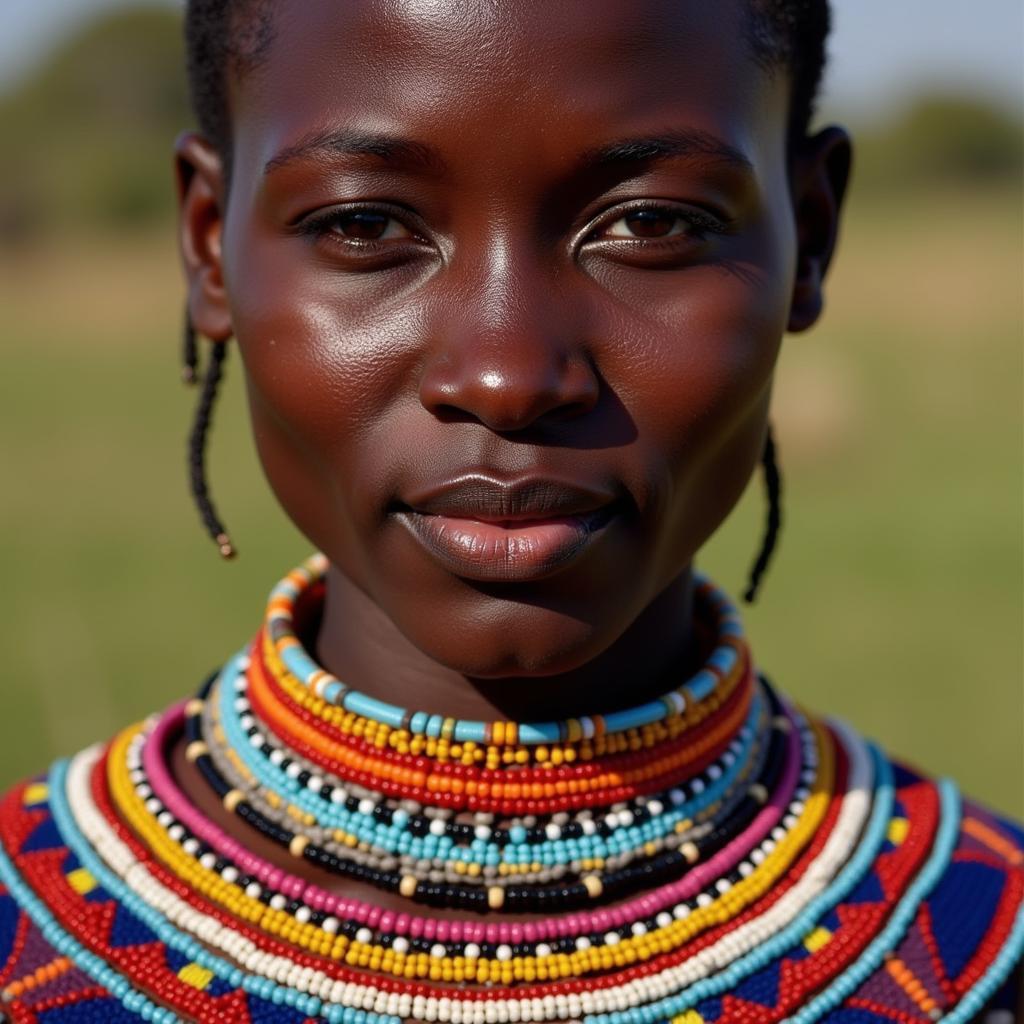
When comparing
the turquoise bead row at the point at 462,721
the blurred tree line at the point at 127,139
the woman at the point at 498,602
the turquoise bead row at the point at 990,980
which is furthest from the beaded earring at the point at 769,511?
the blurred tree line at the point at 127,139

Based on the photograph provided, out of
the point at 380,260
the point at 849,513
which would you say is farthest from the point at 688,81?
the point at 849,513

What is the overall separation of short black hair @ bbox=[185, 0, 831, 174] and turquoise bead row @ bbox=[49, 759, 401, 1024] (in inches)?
38.3

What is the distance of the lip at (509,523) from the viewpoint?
170 cm

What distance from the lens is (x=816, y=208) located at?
2.20m

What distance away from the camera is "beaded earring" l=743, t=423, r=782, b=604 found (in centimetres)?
226

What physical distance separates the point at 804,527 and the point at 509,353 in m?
10.1

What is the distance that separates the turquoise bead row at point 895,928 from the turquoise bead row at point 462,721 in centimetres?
40

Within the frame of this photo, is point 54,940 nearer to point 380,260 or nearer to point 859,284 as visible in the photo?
point 380,260

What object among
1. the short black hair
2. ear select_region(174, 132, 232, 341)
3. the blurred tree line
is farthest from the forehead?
the blurred tree line

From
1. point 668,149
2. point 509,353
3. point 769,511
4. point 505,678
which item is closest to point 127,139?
point 769,511

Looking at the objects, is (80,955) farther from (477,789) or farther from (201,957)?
(477,789)

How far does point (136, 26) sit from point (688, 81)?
140 feet

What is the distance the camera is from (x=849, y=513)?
477 inches

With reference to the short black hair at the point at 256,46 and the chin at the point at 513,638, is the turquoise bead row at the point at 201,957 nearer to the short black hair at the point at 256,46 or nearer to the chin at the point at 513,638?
the chin at the point at 513,638
